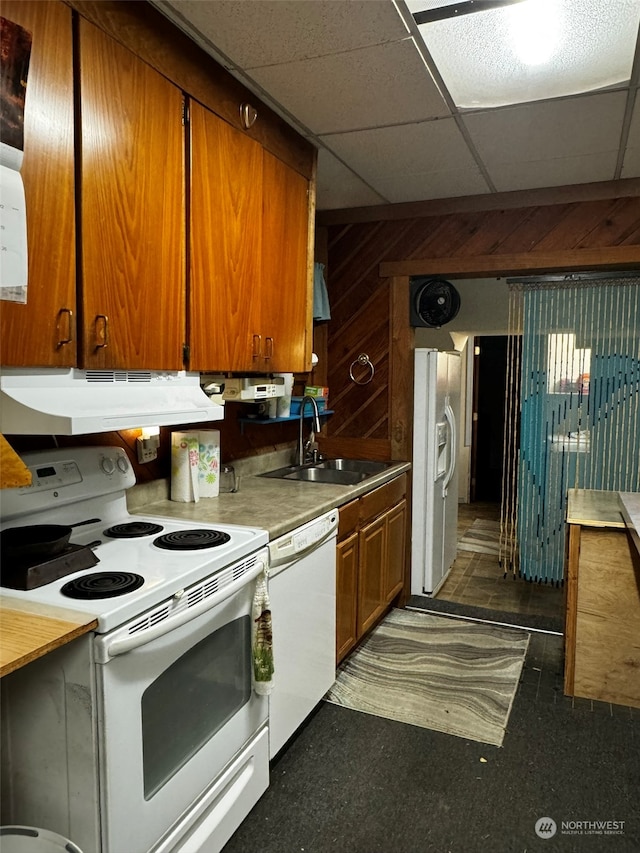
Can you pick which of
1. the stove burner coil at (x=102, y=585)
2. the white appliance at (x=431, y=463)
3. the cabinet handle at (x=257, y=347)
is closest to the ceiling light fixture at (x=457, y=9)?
the cabinet handle at (x=257, y=347)

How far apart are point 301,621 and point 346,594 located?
566 millimetres

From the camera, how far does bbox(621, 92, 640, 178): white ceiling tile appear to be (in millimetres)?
2461

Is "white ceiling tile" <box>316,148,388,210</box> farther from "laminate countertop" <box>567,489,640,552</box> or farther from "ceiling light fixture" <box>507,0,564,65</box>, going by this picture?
"laminate countertop" <box>567,489,640,552</box>

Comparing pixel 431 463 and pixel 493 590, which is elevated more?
pixel 431 463

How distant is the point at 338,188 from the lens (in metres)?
3.47

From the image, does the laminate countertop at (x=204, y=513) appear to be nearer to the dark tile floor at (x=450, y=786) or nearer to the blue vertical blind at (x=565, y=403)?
the dark tile floor at (x=450, y=786)

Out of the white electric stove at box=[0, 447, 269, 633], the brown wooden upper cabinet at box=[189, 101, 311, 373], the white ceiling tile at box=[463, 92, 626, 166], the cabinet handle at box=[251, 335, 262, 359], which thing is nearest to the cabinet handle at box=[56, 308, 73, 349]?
the white electric stove at box=[0, 447, 269, 633]

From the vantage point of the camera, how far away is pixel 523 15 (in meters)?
1.80

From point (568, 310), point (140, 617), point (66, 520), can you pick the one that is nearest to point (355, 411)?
point (568, 310)

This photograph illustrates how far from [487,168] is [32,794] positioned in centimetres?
318

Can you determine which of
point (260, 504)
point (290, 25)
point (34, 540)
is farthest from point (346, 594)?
point (290, 25)

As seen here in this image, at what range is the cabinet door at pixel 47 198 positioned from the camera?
4.74ft

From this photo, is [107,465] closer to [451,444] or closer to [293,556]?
[293,556]

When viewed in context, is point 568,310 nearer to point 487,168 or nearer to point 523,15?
point 487,168
